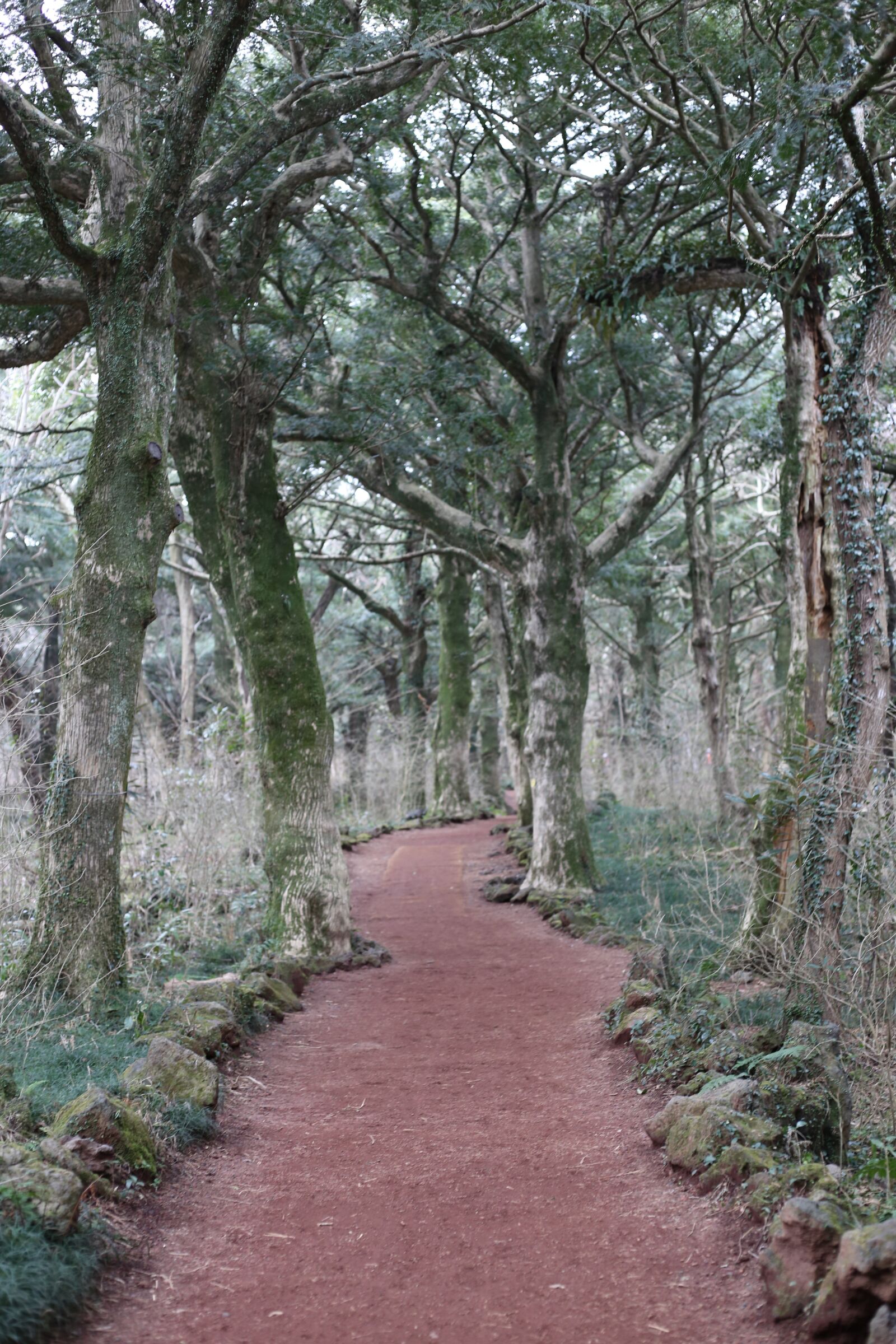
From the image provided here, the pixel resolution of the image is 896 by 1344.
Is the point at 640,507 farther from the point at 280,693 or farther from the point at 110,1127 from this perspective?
the point at 110,1127

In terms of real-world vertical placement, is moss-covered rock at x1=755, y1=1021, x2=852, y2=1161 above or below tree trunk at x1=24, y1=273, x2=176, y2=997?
below

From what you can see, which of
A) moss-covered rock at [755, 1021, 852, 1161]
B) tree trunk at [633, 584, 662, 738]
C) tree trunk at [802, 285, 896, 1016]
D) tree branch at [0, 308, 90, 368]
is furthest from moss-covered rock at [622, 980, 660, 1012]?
tree trunk at [633, 584, 662, 738]

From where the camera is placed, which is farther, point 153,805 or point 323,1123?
point 153,805

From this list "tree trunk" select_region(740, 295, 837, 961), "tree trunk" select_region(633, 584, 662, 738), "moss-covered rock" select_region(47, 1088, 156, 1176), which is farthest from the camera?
"tree trunk" select_region(633, 584, 662, 738)

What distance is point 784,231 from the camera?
348 inches

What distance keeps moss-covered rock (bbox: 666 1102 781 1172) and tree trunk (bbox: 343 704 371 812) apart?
713 inches

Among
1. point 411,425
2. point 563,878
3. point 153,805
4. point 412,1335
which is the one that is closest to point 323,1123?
point 412,1335

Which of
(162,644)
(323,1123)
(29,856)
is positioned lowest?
(323,1123)

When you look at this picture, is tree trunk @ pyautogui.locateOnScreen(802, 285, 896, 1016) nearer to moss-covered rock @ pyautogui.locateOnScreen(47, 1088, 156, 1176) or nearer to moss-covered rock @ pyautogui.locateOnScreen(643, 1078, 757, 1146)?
moss-covered rock @ pyautogui.locateOnScreen(643, 1078, 757, 1146)

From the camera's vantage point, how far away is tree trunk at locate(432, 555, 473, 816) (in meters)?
22.0

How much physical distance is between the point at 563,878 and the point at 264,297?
26.1 ft

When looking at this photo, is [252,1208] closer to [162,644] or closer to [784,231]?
[784,231]

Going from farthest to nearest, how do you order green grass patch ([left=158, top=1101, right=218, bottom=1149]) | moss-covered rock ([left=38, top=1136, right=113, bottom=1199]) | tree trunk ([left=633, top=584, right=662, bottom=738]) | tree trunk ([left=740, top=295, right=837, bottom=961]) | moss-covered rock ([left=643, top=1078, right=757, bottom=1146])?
tree trunk ([left=633, top=584, right=662, bottom=738]) < tree trunk ([left=740, top=295, right=837, bottom=961]) < green grass patch ([left=158, top=1101, right=218, bottom=1149]) < moss-covered rock ([left=643, top=1078, right=757, bottom=1146]) < moss-covered rock ([left=38, top=1136, right=113, bottom=1199])

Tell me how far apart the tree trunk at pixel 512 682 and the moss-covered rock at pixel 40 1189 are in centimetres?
1228
